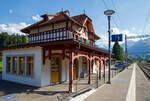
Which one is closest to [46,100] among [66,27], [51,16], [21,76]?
[21,76]

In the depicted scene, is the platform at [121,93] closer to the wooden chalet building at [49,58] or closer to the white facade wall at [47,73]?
the wooden chalet building at [49,58]

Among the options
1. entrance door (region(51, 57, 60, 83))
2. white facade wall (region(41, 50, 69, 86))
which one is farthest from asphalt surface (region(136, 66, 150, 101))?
entrance door (region(51, 57, 60, 83))

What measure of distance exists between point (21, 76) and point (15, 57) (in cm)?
228

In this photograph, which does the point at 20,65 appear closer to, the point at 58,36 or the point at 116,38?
the point at 58,36

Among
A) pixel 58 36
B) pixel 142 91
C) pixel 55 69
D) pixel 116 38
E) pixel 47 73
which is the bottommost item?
pixel 142 91

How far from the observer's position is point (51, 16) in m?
15.4

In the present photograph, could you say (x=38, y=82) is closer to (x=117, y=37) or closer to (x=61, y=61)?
(x=61, y=61)

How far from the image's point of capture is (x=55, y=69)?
10.0 m

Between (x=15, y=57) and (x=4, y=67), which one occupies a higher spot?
(x=15, y=57)

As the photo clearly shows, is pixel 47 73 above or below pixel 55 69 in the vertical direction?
below

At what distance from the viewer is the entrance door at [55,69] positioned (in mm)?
9797

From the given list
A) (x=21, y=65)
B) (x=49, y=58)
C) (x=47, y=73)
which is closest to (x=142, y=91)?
(x=47, y=73)

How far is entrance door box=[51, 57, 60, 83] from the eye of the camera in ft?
32.1

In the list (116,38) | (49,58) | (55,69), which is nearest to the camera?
(49,58)
